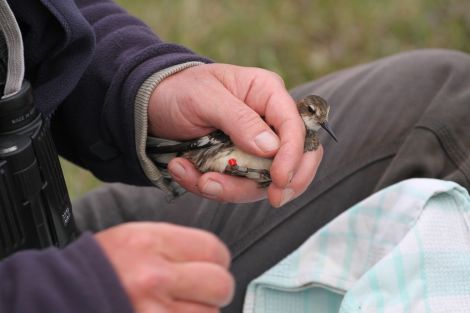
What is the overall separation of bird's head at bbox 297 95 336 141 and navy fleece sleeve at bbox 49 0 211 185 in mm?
230

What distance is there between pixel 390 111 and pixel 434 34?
1.62 metres

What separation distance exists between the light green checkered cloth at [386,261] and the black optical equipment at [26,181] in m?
0.48

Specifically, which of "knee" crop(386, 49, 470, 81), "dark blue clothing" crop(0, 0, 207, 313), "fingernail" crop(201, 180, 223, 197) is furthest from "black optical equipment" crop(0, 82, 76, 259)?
"knee" crop(386, 49, 470, 81)

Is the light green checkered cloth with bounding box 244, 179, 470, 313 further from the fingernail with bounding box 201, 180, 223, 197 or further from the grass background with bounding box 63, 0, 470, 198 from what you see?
the grass background with bounding box 63, 0, 470, 198

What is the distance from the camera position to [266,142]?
1.20m

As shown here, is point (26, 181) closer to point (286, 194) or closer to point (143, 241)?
point (143, 241)

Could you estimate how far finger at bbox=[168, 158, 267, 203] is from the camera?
1.25 metres

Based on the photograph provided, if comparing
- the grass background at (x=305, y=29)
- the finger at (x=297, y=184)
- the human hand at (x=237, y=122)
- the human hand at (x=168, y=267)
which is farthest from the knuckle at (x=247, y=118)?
the grass background at (x=305, y=29)

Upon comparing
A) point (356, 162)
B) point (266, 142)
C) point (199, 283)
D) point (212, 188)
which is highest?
point (199, 283)

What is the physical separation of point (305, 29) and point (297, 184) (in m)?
2.06

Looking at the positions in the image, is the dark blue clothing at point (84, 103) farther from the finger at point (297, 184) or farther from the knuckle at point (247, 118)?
the finger at point (297, 184)

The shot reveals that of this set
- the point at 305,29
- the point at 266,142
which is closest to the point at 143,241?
the point at 266,142

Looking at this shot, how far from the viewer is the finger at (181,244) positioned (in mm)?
800

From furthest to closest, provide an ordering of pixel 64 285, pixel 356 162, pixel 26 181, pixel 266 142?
pixel 356 162
pixel 266 142
pixel 26 181
pixel 64 285
